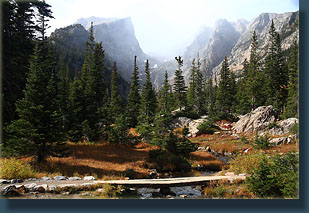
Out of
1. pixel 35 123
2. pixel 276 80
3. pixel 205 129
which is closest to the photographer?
pixel 35 123

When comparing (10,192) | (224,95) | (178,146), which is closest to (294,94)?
(178,146)

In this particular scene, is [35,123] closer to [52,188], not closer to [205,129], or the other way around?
[52,188]

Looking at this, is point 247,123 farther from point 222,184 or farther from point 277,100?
point 222,184

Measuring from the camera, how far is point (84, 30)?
192 m

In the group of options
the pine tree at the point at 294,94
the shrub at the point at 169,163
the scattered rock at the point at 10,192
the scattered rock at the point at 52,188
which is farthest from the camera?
the shrub at the point at 169,163

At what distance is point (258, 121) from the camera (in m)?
35.8

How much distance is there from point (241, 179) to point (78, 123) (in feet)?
62.9

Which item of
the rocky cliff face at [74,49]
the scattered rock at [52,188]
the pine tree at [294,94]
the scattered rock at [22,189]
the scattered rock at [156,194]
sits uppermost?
the rocky cliff face at [74,49]

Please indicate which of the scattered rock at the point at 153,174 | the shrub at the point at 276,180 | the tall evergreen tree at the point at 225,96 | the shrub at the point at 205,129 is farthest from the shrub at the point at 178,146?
the tall evergreen tree at the point at 225,96

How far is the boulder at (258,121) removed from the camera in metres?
34.8

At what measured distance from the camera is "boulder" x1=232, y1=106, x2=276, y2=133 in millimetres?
34750

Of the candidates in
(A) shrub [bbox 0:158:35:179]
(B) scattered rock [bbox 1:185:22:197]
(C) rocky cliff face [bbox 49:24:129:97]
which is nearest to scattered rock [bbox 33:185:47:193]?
(B) scattered rock [bbox 1:185:22:197]

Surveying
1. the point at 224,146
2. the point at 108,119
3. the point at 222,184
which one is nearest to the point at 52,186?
the point at 222,184

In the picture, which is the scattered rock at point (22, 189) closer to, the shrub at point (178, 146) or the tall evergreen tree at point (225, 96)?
the shrub at point (178, 146)
